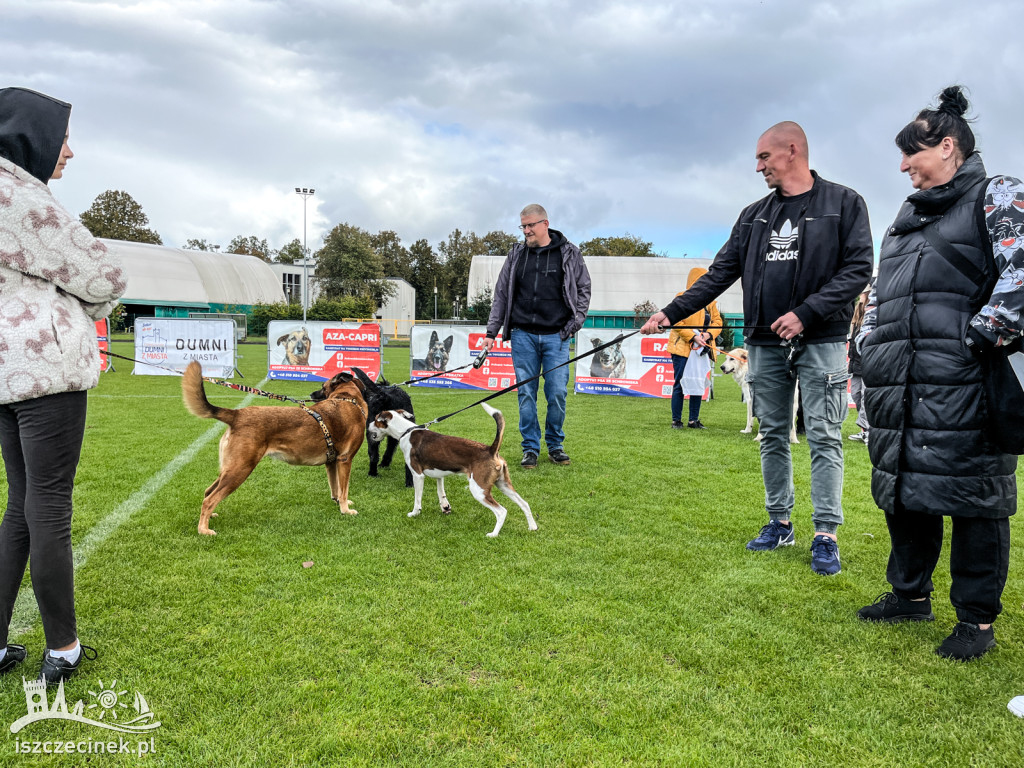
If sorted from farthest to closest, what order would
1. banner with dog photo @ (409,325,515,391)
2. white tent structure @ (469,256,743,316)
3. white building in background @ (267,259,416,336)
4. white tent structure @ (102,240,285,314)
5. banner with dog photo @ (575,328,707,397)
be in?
white building in background @ (267,259,416,336), white tent structure @ (469,256,743,316), white tent structure @ (102,240,285,314), banner with dog photo @ (409,325,515,391), banner with dog photo @ (575,328,707,397)

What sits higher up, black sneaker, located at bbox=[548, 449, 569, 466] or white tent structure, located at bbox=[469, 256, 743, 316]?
white tent structure, located at bbox=[469, 256, 743, 316]

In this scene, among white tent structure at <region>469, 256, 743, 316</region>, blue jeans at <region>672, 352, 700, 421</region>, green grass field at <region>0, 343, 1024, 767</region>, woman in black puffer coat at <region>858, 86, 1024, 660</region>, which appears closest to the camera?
green grass field at <region>0, 343, 1024, 767</region>

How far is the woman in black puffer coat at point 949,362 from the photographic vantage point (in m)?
2.45

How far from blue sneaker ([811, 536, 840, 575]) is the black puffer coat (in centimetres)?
87

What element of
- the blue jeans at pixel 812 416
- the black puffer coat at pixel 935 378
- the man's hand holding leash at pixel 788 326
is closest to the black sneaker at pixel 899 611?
the black puffer coat at pixel 935 378

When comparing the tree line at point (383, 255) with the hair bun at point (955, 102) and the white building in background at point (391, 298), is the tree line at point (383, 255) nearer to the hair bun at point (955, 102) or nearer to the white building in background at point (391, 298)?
the white building in background at point (391, 298)

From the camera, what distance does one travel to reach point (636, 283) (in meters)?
51.3

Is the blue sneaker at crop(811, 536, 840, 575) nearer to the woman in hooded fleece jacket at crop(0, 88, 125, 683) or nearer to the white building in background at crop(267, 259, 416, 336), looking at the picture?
the woman in hooded fleece jacket at crop(0, 88, 125, 683)

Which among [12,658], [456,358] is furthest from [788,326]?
[456,358]

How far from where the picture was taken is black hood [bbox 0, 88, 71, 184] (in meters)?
2.09

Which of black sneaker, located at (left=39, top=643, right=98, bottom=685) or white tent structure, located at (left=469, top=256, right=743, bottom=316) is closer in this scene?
black sneaker, located at (left=39, top=643, right=98, bottom=685)

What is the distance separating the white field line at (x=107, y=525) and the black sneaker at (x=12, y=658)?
367mm

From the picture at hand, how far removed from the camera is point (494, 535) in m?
4.19

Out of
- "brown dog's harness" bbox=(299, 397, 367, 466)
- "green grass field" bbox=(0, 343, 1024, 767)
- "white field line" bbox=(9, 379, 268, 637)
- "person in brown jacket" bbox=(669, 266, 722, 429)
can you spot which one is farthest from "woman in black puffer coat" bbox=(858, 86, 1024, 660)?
"person in brown jacket" bbox=(669, 266, 722, 429)
